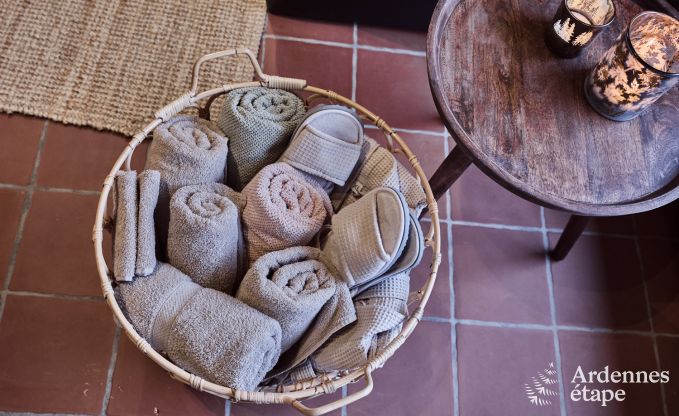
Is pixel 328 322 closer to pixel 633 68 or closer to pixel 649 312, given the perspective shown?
pixel 633 68

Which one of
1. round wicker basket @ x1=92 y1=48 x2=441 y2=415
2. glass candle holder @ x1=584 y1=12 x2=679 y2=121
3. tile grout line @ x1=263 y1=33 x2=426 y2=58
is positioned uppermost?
glass candle holder @ x1=584 y1=12 x2=679 y2=121

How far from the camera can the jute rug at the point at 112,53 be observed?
1218 mm

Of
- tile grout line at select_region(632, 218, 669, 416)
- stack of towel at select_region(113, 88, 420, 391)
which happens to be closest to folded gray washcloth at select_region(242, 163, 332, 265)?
stack of towel at select_region(113, 88, 420, 391)

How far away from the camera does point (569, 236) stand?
1184 millimetres

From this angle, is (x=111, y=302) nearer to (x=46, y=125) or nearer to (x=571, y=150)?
(x=46, y=125)

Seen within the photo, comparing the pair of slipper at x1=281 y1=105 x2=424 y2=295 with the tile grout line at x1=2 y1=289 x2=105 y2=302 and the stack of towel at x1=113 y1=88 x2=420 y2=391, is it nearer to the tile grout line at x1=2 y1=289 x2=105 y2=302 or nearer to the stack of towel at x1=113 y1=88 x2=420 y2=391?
the stack of towel at x1=113 y1=88 x2=420 y2=391

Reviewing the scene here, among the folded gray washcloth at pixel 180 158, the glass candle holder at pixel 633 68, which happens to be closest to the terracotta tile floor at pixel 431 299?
the folded gray washcloth at pixel 180 158

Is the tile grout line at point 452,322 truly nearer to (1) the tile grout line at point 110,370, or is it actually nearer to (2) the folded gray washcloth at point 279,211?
(2) the folded gray washcloth at point 279,211

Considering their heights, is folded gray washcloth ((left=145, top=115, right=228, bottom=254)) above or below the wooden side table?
below

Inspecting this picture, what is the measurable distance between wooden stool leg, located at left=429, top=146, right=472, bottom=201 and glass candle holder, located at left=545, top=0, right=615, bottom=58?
232 millimetres

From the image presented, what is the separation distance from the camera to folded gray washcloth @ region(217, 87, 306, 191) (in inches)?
36.4

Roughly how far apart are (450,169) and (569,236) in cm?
36

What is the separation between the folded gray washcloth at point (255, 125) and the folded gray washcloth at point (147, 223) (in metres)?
0.15

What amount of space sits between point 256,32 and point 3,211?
68 cm
